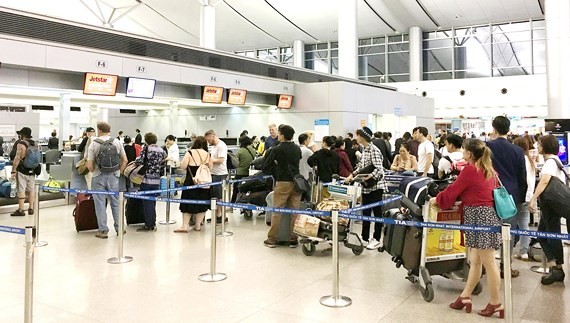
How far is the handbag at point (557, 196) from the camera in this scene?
15.6 ft


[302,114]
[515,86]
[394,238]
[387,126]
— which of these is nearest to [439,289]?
[394,238]

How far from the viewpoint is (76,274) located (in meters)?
5.18

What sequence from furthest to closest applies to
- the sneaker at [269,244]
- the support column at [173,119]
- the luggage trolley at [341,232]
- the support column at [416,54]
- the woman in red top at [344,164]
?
the support column at [416,54]
the support column at [173,119]
the woman in red top at [344,164]
the sneaker at [269,244]
the luggage trolley at [341,232]

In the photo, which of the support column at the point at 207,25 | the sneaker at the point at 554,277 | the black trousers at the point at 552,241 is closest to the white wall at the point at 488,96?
the support column at the point at 207,25

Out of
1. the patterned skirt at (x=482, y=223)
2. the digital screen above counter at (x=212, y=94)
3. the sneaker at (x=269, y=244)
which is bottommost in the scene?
the sneaker at (x=269, y=244)

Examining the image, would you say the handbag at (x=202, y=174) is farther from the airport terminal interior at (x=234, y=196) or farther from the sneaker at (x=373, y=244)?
the sneaker at (x=373, y=244)

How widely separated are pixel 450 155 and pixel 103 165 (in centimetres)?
527

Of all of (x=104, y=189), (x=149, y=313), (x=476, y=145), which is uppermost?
(x=476, y=145)

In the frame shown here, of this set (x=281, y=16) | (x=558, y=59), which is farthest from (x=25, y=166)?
(x=281, y=16)

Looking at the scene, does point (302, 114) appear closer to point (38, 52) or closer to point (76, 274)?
point (38, 52)

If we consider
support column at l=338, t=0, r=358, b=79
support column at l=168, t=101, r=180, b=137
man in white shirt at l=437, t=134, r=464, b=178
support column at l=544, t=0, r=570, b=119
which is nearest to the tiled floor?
man in white shirt at l=437, t=134, r=464, b=178

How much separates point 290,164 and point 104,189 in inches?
119

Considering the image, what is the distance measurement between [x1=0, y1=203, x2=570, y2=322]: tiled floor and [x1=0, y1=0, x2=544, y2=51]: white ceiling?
70.9 feet

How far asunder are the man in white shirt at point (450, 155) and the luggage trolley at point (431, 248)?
126 cm
